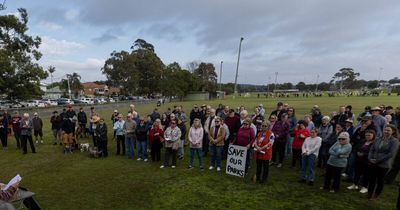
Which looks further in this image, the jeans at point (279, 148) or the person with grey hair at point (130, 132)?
the person with grey hair at point (130, 132)

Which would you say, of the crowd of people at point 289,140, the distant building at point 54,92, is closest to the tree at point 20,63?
the crowd of people at point 289,140

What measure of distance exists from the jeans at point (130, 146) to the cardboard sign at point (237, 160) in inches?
170

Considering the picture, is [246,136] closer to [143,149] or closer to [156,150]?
[156,150]

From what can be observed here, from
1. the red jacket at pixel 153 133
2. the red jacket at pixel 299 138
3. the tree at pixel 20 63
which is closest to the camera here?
the red jacket at pixel 299 138

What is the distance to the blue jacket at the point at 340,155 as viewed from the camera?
23.4ft

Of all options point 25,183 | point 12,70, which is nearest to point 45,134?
point 25,183

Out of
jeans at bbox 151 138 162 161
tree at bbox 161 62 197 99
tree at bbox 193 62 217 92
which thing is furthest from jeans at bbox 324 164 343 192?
tree at bbox 193 62 217 92

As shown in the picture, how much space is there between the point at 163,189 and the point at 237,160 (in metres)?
2.42

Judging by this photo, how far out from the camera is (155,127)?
1073 centimetres

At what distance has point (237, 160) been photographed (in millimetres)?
8891

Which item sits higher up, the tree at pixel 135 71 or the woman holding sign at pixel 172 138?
the tree at pixel 135 71

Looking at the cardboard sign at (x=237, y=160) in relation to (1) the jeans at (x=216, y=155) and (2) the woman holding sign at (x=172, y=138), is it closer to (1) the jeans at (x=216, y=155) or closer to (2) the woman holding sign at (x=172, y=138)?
(1) the jeans at (x=216, y=155)

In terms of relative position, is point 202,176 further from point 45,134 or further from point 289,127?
point 45,134

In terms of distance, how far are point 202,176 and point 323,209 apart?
12.0ft
